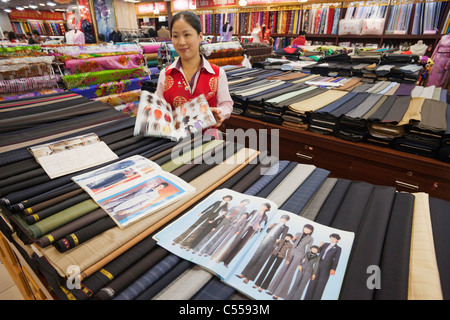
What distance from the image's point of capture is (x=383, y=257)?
29.2 inches

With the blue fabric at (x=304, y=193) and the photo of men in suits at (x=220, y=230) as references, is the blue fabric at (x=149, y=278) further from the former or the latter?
the blue fabric at (x=304, y=193)

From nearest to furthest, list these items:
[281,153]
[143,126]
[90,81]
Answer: [143,126]
[90,81]
[281,153]

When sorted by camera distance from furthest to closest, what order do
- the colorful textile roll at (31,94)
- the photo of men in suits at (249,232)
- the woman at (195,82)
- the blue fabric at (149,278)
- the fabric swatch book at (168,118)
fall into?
the woman at (195,82)
the colorful textile roll at (31,94)
the fabric swatch book at (168,118)
the photo of men in suits at (249,232)
the blue fabric at (149,278)

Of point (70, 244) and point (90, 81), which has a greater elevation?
point (90, 81)

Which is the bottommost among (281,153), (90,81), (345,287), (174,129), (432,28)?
(281,153)

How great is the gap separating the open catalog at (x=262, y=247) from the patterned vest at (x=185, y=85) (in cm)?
119

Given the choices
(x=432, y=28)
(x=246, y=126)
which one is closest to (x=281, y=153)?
(x=246, y=126)

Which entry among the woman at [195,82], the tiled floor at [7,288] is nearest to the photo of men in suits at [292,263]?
the woman at [195,82]

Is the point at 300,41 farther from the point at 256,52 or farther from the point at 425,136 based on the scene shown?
the point at 425,136

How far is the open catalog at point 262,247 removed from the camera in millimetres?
668

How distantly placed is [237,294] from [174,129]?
1.00m

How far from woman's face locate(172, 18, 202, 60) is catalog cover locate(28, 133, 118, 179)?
847mm

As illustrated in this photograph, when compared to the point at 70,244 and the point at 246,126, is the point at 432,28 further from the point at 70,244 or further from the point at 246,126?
the point at 70,244

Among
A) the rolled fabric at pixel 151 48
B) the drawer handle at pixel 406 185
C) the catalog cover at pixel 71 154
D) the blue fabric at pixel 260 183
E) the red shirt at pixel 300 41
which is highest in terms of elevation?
the red shirt at pixel 300 41
